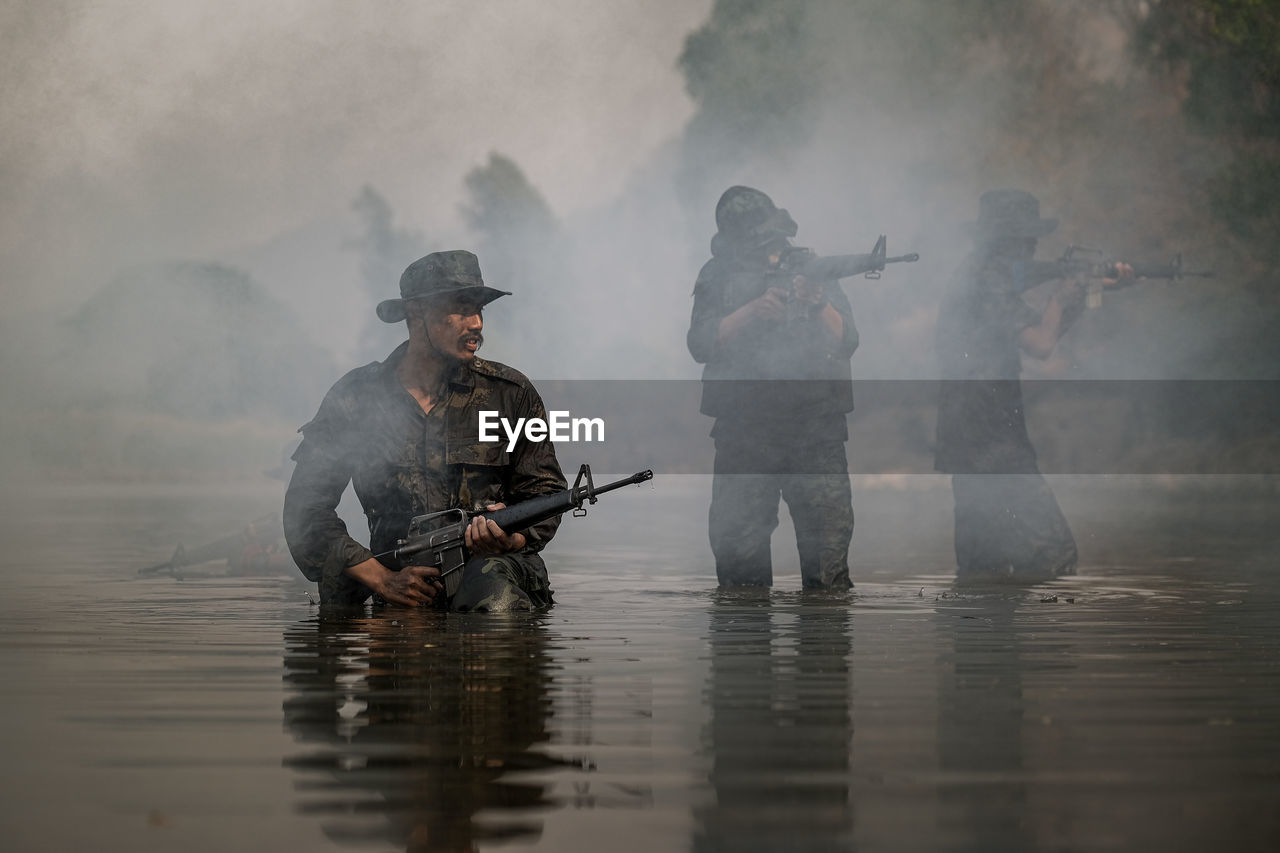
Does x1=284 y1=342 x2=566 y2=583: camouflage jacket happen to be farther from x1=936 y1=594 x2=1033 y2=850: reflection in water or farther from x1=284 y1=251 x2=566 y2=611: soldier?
x1=936 y1=594 x2=1033 y2=850: reflection in water

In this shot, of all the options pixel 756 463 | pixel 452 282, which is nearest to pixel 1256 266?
pixel 756 463

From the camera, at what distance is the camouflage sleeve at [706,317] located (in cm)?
839

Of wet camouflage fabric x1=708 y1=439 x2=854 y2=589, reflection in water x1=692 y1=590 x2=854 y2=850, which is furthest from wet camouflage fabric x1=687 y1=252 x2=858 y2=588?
reflection in water x1=692 y1=590 x2=854 y2=850

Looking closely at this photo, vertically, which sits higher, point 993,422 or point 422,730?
point 993,422

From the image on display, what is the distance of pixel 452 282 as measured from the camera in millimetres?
6438

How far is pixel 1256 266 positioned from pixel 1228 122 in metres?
1.53

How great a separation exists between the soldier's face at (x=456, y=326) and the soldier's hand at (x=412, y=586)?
725 millimetres

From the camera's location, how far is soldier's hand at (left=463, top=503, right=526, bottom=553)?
619 centimetres

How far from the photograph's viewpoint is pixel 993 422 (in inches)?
375

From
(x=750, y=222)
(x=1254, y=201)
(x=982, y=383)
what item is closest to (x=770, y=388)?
(x=750, y=222)

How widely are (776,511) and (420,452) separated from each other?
228 cm

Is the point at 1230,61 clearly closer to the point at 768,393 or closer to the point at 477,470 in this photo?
the point at 768,393

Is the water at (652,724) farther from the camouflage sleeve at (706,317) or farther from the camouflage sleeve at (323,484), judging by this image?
the camouflage sleeve at (706,317)

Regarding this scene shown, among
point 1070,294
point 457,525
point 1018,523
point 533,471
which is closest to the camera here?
point 457,525
